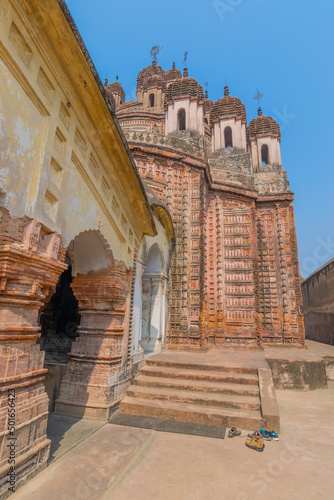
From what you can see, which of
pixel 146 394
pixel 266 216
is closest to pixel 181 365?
pixel 146 394

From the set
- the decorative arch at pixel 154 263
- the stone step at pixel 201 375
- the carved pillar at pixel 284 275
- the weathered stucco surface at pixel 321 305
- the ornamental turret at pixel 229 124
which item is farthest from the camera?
the weathered stucco surface at pixel 321 305

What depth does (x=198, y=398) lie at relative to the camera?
5.10m

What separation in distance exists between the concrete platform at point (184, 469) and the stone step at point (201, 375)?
1289 millimetres

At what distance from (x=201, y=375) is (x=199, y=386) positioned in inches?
14.0

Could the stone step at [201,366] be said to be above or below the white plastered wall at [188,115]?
below

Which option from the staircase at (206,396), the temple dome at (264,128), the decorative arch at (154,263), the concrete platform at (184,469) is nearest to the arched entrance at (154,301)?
the decorative arch at (154,263)

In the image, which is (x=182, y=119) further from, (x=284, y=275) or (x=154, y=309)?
(x=154, y=309)

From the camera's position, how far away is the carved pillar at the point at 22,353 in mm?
2590

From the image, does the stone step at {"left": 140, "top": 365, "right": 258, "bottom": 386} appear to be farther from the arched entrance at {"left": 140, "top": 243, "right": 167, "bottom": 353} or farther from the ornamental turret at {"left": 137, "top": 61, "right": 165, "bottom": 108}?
the ornamental turret at {"left": 137, "top": 61, "right": 165, "bottom": 108}

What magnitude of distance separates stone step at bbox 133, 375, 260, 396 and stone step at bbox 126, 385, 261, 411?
88 mm

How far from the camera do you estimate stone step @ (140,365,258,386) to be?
5.70m

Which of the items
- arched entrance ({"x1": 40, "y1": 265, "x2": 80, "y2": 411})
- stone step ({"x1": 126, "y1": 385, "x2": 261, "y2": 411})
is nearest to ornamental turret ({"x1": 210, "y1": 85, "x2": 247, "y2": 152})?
arched entrance ({"x1": 40, "y1": 265, "x2": 80, "y2": 411})

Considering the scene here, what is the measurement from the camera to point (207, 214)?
40.6 feet

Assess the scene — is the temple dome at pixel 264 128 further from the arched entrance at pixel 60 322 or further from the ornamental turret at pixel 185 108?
the arched entrance at pixel 60 322
